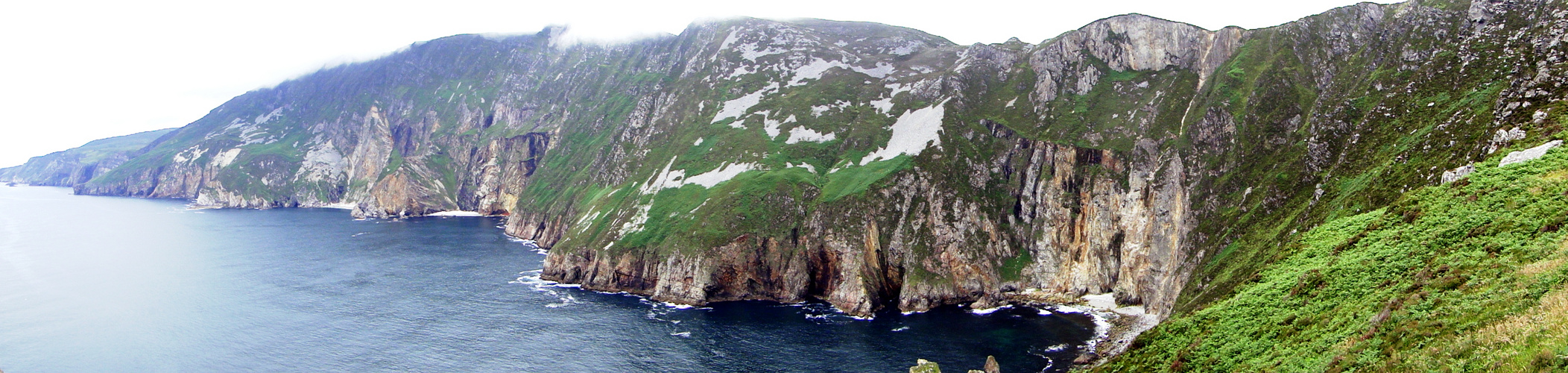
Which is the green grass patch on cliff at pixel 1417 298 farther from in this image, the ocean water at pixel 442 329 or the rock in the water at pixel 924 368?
the ocean water at pixel 442 329

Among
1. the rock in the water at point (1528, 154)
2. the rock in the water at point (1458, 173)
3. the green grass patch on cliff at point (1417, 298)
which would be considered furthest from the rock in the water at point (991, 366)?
the rock in the water at point (1528, 154)

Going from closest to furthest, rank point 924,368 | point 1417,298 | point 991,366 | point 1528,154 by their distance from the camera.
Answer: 1. point 1417,298
2. point 1528,154
3. point 924,368
4. point 991,366

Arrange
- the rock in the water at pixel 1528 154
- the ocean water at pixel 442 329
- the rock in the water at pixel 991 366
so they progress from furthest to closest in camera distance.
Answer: the ocean water at pixel 442 329
the rock in the water at pixel 991 366
the rock in the water at pixel 1528 154

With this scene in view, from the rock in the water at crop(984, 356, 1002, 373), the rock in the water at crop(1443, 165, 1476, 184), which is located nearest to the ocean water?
the rock in the water at crop(984, 356, 1002, 373)

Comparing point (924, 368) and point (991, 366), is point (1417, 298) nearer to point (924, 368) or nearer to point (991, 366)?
point (924, 368)

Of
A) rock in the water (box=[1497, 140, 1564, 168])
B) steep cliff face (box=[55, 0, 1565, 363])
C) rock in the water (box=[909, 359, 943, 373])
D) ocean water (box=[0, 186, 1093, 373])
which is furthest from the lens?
ocean water (box=[0, 186, 1093, 373])

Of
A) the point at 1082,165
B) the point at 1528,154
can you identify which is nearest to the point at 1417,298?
the point at 1528,154

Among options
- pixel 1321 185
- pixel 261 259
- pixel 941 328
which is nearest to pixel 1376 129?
pixel 1321 185

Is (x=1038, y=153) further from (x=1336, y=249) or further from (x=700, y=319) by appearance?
(x=1336, y=249)

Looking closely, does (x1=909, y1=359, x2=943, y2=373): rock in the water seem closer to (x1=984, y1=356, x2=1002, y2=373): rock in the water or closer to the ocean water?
(x1=984, y1=356, x2=1002, y2=373): rock in the water
